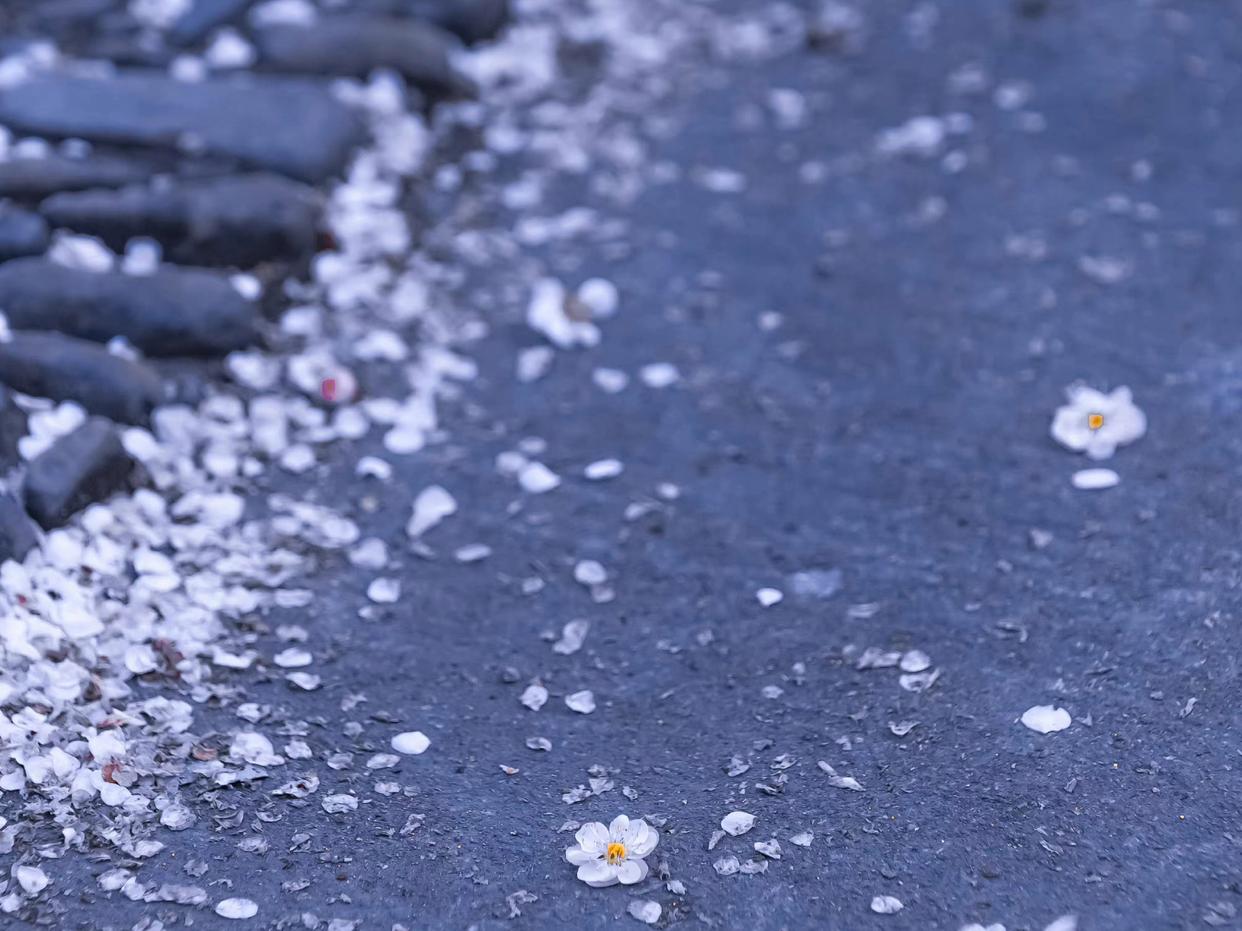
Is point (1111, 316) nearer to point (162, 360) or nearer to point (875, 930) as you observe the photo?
point (875, 930)

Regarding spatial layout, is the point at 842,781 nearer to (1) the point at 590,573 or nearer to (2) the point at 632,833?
(2) the point at 632,833

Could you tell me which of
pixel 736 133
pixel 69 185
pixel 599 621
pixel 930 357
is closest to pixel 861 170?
pixel 736 133

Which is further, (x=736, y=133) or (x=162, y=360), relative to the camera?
(x=736, y=133)

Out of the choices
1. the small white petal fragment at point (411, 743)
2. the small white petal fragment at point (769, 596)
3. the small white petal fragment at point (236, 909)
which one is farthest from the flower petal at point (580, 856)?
the small white petal fragment at point (769, 596)

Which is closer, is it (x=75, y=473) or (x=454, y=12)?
(x=75, y=473)

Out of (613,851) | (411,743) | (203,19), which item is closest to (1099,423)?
(613,851)

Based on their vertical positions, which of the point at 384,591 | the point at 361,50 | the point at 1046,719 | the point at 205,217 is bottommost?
the point at 384,591

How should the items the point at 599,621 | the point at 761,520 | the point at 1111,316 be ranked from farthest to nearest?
1. the point at 1111,316
2. the point at 761,520
3. the point at 599,621
